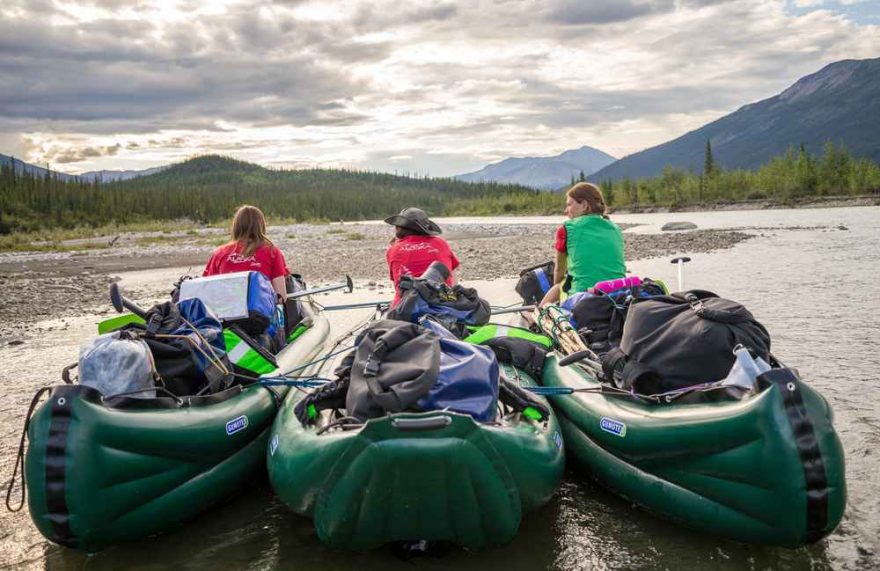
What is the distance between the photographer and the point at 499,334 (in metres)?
6.26

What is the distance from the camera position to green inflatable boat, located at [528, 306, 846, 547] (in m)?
3.28

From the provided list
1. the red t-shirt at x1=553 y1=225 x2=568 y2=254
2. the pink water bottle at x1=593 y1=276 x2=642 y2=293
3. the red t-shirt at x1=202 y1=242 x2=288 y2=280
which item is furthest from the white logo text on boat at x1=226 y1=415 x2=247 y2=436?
the red t-shirt at x1=553 y1=225 x2=568 y2=254

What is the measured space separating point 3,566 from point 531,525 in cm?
304

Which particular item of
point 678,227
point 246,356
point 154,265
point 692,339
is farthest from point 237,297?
point 678,227

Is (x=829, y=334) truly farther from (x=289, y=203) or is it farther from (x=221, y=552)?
(x=289, y=203)

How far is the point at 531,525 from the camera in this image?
166 inches

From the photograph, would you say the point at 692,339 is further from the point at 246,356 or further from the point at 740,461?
the point at 246,356

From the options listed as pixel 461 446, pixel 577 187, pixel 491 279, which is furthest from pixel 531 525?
pixel 491 279

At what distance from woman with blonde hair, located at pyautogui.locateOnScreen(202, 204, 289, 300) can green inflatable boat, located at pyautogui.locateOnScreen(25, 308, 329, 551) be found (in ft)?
7.55

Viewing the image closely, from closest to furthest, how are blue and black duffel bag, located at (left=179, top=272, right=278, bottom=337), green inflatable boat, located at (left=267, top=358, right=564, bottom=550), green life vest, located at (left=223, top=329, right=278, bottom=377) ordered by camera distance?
green inflatable boat, located at (left=267, top=358, right=564, bottom=550) → green life vest, located at (left=223, top=329, right=278, bottom=377) → blue and black duffel bag, located at (left=179, top=272, right=278, bottom=337)

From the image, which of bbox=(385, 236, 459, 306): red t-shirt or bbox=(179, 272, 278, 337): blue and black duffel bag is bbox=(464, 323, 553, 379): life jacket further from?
bbox=(179, 272, 278, 337): blue and black duffel bag

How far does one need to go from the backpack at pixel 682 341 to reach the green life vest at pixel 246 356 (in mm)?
2608

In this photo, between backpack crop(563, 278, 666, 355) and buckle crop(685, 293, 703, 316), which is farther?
backpack crop(563, 278, 666, 355)

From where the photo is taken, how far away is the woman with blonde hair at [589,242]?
6691mm
